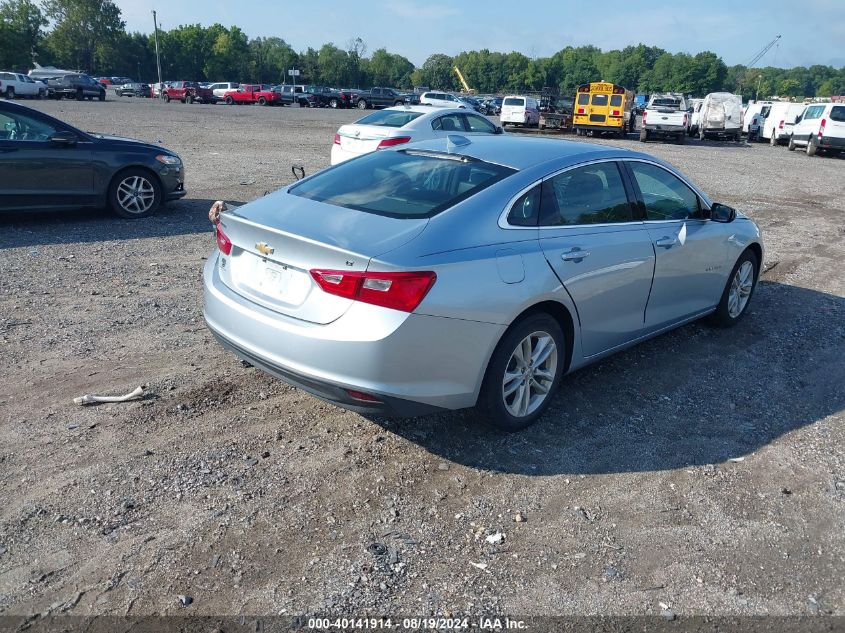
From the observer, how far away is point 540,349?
430cm

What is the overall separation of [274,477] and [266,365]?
593mm

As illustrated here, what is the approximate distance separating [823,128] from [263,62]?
117093mm

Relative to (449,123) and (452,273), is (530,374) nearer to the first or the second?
(452,273)

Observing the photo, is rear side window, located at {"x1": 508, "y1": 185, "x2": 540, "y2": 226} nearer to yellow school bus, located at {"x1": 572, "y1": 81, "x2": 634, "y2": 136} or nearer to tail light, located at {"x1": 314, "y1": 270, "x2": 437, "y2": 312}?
tail light, located at {"x1": 314, "y1": 270, "x2": 437, "y2": 312}

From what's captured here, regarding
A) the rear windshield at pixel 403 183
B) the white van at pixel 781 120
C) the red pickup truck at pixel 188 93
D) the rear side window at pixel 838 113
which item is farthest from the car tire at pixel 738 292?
the red pickup truck at pixel 188 93

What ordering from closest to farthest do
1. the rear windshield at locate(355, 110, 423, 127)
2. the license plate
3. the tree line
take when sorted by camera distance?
the license plate, the rear windshield at locate(355, 110, 423, 127), the tree line

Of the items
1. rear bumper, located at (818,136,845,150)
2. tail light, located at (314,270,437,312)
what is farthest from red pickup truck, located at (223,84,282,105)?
tail light, located at (314,270,437,312)

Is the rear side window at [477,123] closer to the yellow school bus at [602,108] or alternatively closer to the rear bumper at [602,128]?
the yellow school bus at [602,108]

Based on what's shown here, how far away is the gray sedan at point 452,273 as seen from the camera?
3580 millimetres

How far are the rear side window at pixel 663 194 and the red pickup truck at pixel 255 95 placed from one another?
59670mm

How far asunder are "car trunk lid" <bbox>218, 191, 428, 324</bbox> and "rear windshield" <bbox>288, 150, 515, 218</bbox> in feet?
0.55

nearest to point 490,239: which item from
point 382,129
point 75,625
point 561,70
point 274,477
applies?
point 274,477

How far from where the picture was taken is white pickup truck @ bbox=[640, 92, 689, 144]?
31.4m

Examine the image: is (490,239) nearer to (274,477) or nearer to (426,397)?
(426,397)
